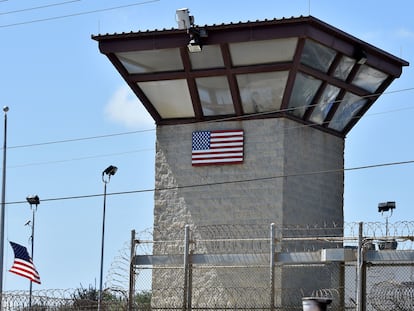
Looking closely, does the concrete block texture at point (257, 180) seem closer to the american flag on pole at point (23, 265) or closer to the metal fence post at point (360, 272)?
the american flag on pole at point (23, 265)

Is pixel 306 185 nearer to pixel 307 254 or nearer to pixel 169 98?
pixel 169 98

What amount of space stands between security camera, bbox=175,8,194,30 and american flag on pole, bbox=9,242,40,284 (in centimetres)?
949

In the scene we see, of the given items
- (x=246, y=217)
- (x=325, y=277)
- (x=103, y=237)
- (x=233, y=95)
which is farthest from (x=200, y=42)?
(x=103, y=237)

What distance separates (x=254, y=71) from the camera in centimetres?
3316

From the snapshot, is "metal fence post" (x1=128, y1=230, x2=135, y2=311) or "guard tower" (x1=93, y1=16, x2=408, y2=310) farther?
"guard tower" (x1=93, y1=16, x2=408, y2=310)

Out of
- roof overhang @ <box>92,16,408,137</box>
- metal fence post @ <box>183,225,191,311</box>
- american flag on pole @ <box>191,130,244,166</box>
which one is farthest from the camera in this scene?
american flag on pole @ <box>191,130,244,166</box>

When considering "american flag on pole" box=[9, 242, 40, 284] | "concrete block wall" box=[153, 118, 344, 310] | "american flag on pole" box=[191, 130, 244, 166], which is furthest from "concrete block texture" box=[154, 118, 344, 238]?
"american flag on pole" box=[9, 242, 40, 284]

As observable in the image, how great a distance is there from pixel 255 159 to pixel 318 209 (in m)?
2.84

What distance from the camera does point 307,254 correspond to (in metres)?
27.2

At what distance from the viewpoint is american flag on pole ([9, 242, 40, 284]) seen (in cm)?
3588

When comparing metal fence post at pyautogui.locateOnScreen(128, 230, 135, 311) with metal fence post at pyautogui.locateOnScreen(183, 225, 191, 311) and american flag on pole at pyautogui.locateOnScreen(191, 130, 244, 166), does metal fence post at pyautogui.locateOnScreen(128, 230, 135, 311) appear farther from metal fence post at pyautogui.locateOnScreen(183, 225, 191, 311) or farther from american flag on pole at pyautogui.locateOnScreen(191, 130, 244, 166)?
american flag on pole at pyautogui.locateOnScreen(191, 130, 244, 166)

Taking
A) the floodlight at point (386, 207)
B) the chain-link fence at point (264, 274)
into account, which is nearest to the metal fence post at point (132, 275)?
the chain-link fence at point (264, 274)

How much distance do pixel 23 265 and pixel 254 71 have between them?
1014 centimetres

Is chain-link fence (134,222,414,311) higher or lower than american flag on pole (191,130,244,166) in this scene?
lower
